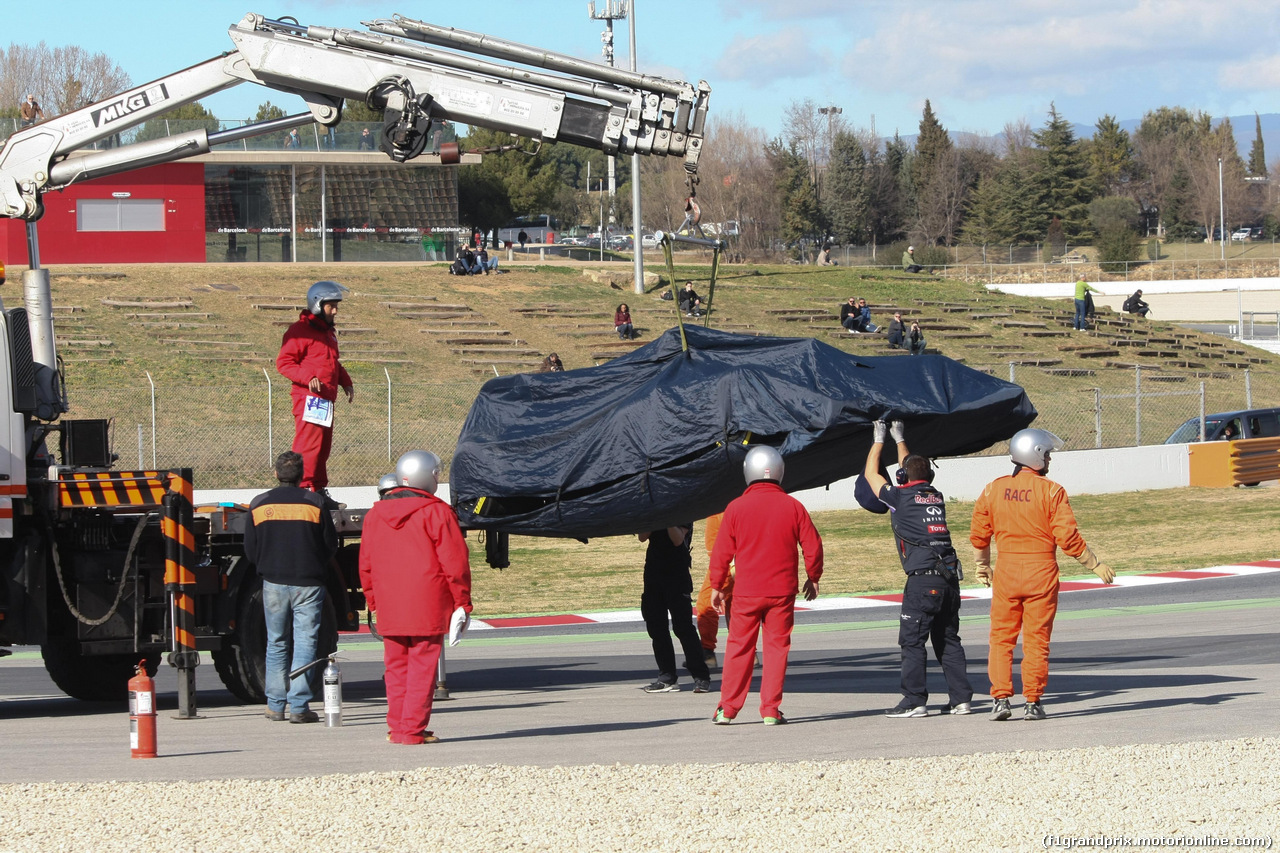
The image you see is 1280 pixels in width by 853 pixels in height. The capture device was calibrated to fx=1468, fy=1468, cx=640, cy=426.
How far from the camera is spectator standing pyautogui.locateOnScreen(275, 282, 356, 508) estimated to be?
1098 cm

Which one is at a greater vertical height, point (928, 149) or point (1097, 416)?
point (928, 149)

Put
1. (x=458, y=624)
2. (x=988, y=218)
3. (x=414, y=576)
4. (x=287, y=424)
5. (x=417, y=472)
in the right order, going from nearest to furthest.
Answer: (x=458, y=624), (x=414, y=576), (x=417, y=472), (x=287, y=424), (x=988, y=218)

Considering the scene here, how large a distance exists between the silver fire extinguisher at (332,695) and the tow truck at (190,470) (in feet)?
2.15

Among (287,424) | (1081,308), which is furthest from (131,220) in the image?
(1081,308)

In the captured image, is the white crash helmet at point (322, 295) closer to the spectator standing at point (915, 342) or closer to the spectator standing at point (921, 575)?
the spectator standing at point (921, 575)

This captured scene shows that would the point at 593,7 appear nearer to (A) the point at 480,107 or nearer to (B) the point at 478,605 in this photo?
(B) the point at 478,605

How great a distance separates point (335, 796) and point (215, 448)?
18111mm

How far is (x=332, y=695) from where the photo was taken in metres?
9.89

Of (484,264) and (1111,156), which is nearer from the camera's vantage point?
(484,264)

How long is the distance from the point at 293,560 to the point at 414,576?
65.8 inches

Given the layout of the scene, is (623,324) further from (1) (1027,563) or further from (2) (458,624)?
(2) (458,624)

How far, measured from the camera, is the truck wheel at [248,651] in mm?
10844

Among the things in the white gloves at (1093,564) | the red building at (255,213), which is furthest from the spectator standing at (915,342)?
the white gloves at (1093,564)

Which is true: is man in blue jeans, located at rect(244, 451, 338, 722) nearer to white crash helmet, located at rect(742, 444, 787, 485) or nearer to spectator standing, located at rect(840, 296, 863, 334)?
white crash helmet, located at rect(742, 444, 787, 485)
